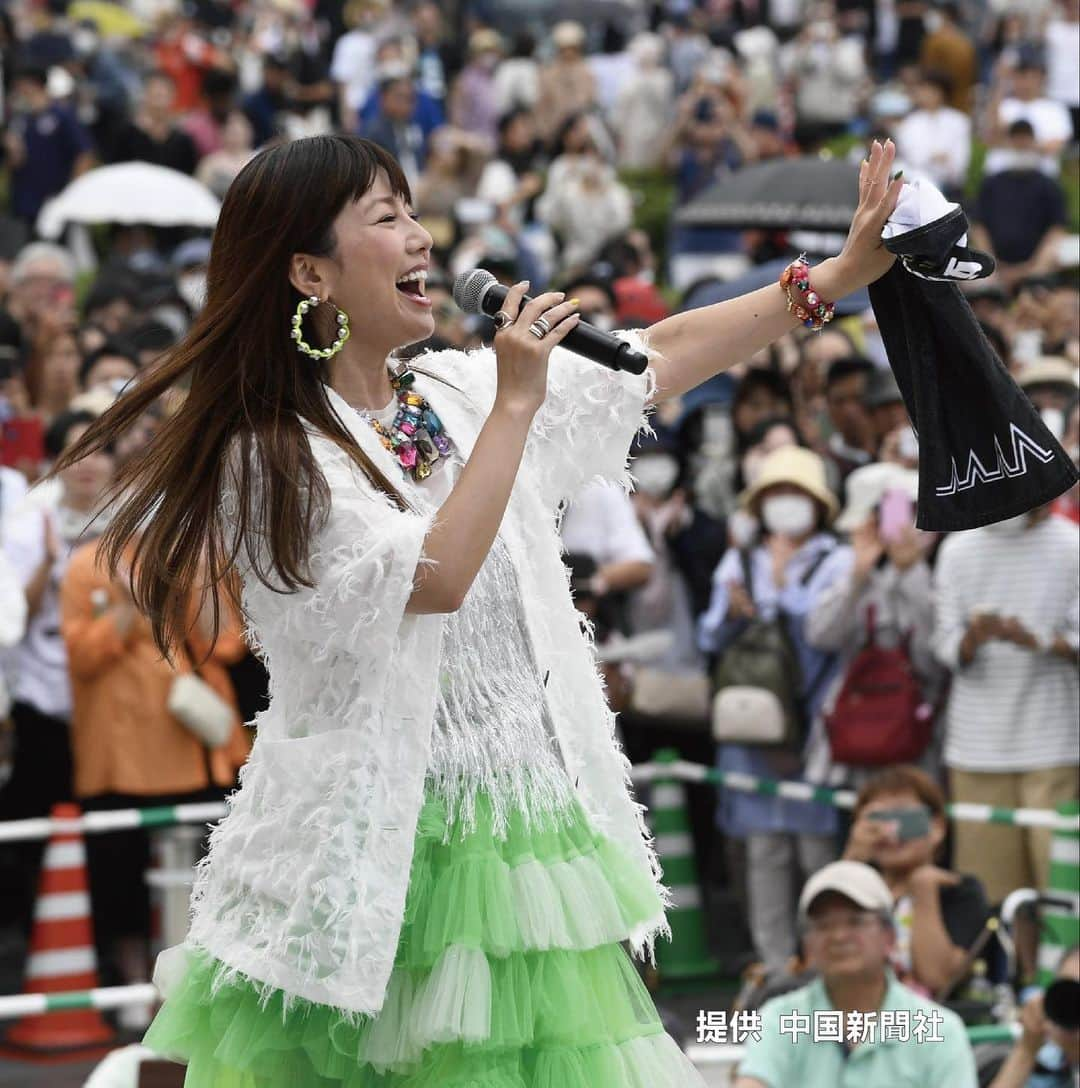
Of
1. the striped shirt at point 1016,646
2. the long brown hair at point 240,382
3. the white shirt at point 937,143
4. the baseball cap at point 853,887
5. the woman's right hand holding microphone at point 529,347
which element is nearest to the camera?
the woman's right hand holding microphone at point 529,347

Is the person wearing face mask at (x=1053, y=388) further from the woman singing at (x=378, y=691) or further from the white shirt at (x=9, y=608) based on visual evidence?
the woman singing at (x=378, y=691)

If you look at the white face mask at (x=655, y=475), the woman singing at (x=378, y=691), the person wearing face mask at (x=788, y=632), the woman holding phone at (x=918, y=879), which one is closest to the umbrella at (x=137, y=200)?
the white face mask at (x=655, y=475)

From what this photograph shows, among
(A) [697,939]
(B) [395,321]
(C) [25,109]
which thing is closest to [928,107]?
(C) [25,109]

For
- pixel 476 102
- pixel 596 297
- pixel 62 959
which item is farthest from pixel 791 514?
pixel 476 102

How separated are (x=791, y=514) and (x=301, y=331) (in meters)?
5.31

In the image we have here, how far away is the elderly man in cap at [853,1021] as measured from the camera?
226 inches

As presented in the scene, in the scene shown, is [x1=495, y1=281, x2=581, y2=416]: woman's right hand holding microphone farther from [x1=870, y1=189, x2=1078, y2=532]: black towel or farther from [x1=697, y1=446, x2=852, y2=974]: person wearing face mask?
[x1=697, y1=446, x2=852, y2=974]: person wearing face mask

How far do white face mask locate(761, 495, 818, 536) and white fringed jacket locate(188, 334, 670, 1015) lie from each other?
16.6 ft

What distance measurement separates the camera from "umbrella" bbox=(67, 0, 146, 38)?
2184cm

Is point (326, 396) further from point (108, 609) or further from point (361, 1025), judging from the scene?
point (108, 609)

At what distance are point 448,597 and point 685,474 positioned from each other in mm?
6690

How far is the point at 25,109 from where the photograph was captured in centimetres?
1719

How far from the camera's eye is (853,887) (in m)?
6.34

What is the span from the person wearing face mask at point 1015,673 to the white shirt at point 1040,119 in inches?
314
